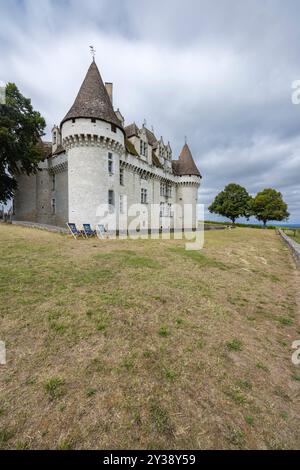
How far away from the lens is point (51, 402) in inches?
96.7

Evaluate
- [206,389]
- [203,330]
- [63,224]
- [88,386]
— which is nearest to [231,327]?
[203,330]

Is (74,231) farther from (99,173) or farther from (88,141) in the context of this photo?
(88,141)

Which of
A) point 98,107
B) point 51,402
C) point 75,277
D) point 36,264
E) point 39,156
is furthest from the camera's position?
point 39,156

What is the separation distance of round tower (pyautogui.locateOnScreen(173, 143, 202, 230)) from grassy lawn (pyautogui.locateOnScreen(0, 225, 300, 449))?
29307mm

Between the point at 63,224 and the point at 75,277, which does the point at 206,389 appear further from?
the point at 63,224

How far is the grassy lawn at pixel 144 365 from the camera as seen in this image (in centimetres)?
220

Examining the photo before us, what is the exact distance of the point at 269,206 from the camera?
50.1 meters

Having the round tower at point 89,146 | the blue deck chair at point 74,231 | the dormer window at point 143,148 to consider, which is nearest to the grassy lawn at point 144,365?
the blue deck chair at point 74,231

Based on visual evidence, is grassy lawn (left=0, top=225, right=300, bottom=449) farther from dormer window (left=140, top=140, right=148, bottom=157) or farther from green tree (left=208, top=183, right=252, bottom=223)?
green tree (left=208, top=183, right=252, bottom=223)

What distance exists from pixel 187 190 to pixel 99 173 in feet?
62.4

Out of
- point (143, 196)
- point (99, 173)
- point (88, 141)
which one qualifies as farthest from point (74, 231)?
point (143, 196)
